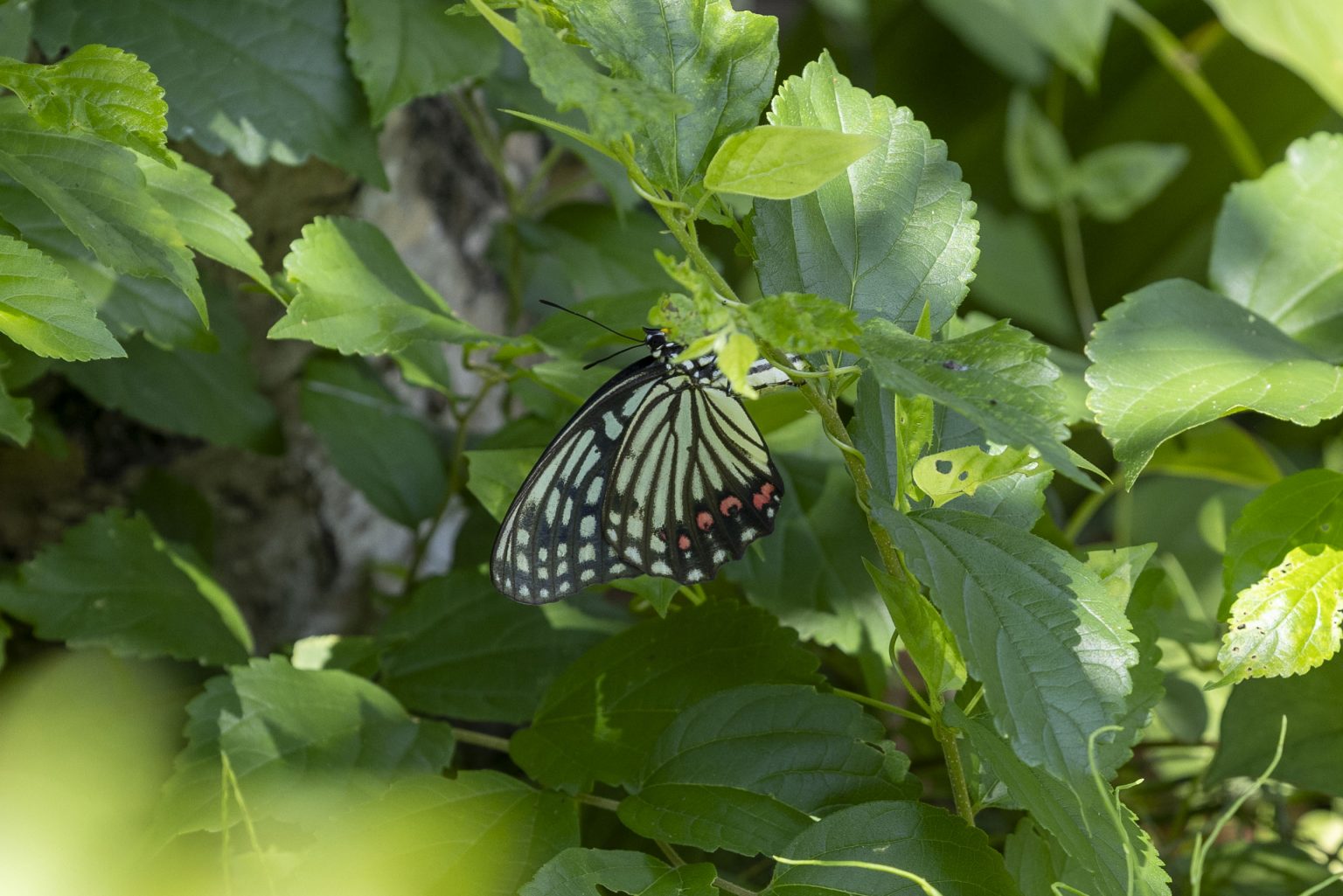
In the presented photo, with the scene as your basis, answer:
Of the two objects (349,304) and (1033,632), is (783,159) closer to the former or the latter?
(1033,632)

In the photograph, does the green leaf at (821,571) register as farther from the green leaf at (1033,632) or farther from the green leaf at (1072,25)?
the green leaf at (1072,25)

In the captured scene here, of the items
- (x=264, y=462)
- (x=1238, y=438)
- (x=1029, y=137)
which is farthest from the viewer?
Answer: (x=1029, y=137)

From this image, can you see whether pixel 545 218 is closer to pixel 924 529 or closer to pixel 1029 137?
pixel 924 529

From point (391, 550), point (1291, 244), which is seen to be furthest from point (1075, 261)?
point (391, 550)

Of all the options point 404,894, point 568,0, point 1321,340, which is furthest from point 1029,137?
point 404,894

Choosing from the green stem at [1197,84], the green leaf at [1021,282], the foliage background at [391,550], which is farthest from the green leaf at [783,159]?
the green leaf at [1021,282]

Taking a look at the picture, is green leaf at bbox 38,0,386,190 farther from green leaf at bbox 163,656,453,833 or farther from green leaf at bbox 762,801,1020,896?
green leaf at bbox 762,801,1020,896
